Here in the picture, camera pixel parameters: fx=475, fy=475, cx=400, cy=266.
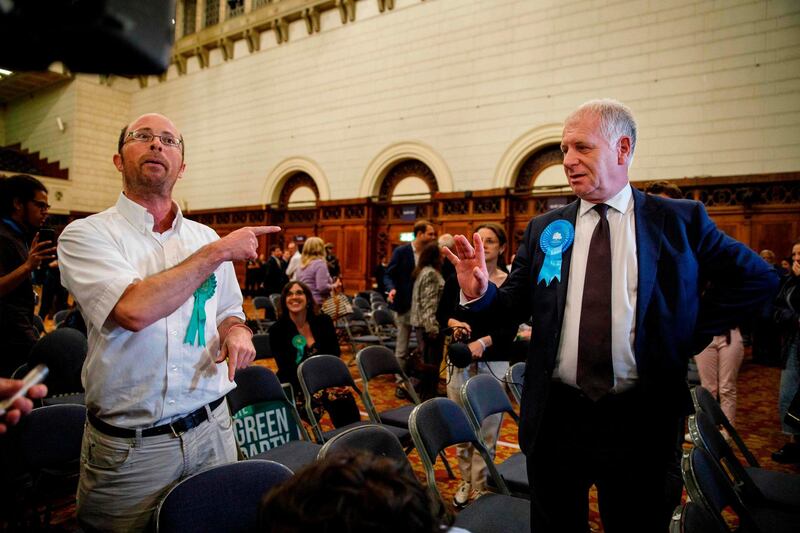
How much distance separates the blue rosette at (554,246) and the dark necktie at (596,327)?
0.09 meters

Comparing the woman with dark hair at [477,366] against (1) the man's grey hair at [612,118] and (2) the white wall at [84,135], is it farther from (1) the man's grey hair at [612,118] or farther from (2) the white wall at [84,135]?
(2) the white wall at [84,135]

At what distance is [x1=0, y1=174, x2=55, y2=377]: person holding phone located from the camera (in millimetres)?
2621

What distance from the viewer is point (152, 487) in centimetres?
142

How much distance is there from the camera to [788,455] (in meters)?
3.60

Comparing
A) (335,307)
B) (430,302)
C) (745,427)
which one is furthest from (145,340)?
(745,427)

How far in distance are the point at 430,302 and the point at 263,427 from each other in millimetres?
1901

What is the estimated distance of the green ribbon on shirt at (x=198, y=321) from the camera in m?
1.49

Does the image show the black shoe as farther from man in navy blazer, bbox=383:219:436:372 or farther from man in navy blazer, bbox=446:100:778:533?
man in navy blazer, bbox=383:219:436:372

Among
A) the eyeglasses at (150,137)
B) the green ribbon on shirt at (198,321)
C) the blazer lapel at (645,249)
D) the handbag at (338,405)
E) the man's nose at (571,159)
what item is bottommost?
the handbag at (338,405)

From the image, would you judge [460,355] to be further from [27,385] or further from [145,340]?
[27,385]

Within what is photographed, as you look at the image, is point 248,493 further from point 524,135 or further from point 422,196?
point 422,196

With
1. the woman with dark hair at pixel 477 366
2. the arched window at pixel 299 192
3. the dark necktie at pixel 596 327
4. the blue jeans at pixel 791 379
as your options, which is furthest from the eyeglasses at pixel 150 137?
the arched window at pixel 299 192

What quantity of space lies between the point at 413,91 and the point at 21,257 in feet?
32.0

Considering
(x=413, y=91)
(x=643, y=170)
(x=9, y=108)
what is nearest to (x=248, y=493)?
(x=643, y=170)
